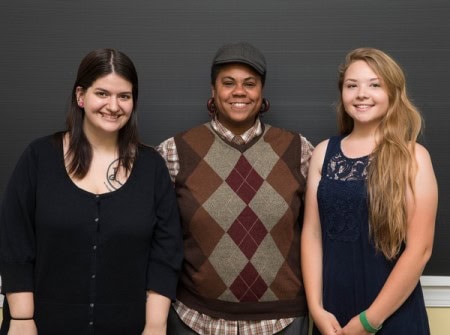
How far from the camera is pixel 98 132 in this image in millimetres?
1819

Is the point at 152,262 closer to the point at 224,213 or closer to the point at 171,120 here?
the point at 224,213

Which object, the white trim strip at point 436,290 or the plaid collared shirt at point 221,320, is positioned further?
the white trim strip at point 436,290

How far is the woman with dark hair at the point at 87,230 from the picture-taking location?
1702mm

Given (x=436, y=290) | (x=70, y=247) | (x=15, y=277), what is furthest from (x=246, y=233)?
(x=436, y=290)

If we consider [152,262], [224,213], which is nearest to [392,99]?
[224,213]

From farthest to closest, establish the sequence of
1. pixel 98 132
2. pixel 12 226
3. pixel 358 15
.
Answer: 1. pixel 358 15
2. pixel 98 132
3. pixel 12 226

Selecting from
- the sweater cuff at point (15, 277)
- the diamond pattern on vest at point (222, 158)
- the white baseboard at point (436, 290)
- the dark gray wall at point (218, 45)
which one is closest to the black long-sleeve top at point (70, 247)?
the sweater cuff at point (15, 277)

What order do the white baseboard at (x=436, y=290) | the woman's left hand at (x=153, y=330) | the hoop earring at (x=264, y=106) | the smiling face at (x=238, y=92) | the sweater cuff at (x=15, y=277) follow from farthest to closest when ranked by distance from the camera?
1. the white baseboard at (x=436, y=290)
2. the hoop earring at (x=264, y=106)
3. the smiling face at (x=238, y=92)
4. the woman's left hand at (x=153, y=330)
5. the sweater cuff at (x=15, y=277)

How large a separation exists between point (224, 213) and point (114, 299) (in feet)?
1.45

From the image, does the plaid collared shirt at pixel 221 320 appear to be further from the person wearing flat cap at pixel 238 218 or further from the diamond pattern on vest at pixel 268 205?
the diamond pattern on vest at pixel 268 205

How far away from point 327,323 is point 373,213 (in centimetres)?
39

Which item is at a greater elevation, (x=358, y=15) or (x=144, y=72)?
(x=358, y=15)

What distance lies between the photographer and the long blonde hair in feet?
5.59

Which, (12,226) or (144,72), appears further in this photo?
(144,72)
